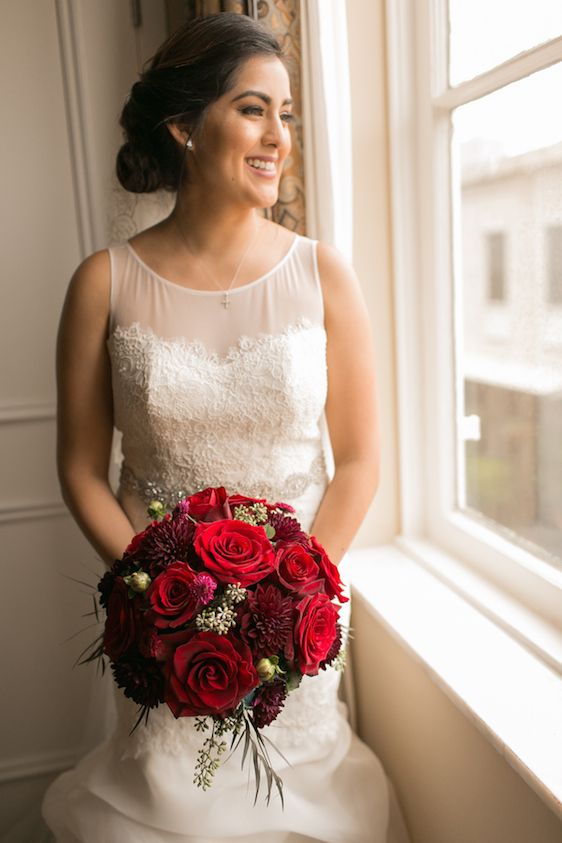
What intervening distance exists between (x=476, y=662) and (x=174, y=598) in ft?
2.51

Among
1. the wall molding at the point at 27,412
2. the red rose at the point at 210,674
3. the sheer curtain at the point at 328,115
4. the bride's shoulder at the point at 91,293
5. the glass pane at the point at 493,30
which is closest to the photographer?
the red rose at the point at 210,674

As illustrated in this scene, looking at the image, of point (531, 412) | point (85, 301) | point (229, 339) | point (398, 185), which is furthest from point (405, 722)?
point (398, 185)

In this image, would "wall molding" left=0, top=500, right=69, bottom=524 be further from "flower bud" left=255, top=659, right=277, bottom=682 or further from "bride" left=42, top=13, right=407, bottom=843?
"flower bud" left=255, top=659, right=277, bottom=682

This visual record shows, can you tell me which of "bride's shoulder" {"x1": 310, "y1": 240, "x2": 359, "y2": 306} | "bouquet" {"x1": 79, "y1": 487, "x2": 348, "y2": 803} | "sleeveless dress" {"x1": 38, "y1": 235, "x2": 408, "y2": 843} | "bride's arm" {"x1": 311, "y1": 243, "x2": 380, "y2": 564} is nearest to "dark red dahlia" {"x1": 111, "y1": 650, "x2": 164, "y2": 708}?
"bouquet" {"x1": 79, "y1": 487, "x2": 348, "y2": 803}

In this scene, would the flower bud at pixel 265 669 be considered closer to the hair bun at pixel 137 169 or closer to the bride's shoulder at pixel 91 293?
the bride's shoulder at pixel 91 293

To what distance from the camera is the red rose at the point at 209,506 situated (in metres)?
1.36

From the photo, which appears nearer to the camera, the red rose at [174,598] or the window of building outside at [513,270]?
the red rose at [174,598]

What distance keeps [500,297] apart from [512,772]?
1095 mm

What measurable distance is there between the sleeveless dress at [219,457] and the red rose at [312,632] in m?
0.55

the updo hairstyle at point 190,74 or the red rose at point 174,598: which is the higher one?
the updo hairstyle at point 190,74

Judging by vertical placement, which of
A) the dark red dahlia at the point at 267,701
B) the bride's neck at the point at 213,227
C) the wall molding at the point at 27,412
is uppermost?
the bride's neck at the point at 213,227

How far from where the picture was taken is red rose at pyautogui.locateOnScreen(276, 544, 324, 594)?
1.24 m

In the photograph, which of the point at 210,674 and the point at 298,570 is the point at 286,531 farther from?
the point at 210,674

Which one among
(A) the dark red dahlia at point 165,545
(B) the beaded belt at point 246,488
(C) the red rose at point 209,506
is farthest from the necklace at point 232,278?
(A) the dark red dahlia at point 165,545
